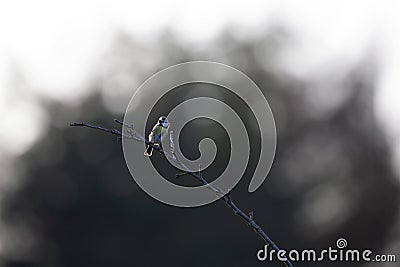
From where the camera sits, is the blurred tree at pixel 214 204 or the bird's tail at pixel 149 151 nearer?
the bird's tail at pixel 149 151

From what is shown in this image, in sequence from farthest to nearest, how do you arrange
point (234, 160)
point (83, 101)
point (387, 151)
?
point (83, 101)
point (387, 151)
point (234, 160)

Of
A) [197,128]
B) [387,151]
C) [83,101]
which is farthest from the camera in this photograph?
[83,101]

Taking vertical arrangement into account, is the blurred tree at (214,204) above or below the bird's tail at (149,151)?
above

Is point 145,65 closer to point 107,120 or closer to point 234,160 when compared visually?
point 107,120

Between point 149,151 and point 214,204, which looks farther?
point 214,204

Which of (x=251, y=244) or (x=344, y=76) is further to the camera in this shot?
(x=344, y=76)

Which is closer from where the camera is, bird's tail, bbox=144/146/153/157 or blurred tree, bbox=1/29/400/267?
bird's tail, bbox=144/146/153/157

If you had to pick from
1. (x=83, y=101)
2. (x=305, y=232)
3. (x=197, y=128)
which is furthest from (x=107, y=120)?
(x=305, y=232)

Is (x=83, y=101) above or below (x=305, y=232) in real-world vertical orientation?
above

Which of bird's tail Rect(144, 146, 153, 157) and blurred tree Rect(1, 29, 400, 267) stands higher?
blurred tree Rect(1, 29, 400, 267)

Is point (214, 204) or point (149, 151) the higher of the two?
point (214, 204)

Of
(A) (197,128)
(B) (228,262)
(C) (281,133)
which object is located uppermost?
(C) (281,133)
